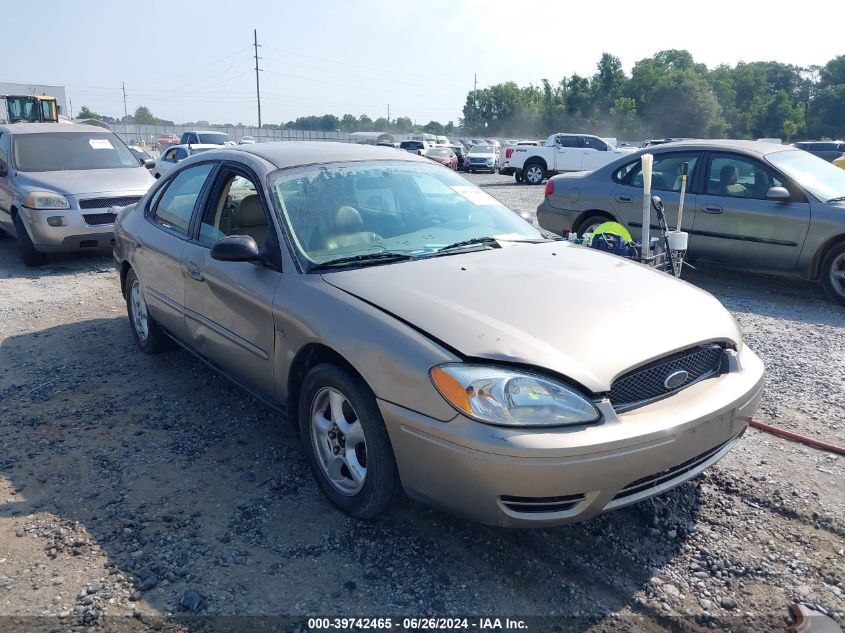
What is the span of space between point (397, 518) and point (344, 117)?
4798 inches

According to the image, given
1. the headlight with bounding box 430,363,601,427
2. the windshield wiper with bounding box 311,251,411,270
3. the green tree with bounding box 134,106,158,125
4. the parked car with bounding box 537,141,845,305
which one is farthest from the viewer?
the green tree with bounding box 134,106,158,125

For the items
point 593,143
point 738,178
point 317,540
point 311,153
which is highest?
point 593,143

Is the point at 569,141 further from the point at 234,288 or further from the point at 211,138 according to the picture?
the point at 234,288

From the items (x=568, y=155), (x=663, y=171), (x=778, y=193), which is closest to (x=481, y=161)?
(x=568, y=155)

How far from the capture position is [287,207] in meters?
3.55

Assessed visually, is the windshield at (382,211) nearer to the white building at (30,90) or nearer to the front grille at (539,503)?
the front grille at (539,503)

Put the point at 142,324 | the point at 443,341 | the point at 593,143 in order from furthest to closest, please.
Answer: the point at 593,143 → the point at 142,324 → the point at 443,341

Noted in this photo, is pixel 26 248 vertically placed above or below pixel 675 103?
below

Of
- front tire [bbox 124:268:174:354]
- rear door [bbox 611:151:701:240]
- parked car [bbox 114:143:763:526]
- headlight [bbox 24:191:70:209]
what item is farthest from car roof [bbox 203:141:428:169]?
headlight [bbox 24:191:70:209]

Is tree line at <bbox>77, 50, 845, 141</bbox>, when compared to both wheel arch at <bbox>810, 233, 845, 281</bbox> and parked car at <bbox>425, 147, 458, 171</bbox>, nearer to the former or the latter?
parked car at <bbox>425, 147, 458, 171</bbox>

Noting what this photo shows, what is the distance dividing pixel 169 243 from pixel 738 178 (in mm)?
5919

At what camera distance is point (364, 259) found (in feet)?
11.0

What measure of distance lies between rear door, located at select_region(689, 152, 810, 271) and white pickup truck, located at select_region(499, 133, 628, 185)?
16940 mm

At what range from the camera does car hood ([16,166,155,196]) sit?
8516mm
